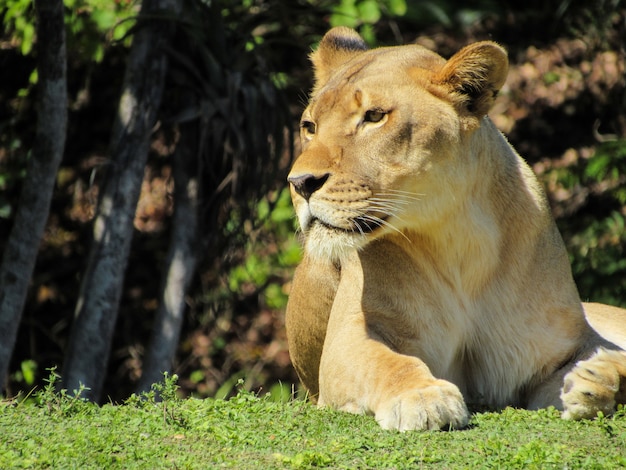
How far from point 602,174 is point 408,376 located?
558 cm

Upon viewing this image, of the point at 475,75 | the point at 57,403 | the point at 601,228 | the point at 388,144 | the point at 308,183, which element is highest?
the point at 475,75

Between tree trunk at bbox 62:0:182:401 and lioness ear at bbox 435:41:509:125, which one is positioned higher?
lioness ear at bbox 435:41:509:125

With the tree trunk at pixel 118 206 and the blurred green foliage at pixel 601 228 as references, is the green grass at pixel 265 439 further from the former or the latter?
the blurred green foliage at pixel 601 228

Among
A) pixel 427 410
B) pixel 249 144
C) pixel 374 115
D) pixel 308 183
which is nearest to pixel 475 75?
pixel 374 115

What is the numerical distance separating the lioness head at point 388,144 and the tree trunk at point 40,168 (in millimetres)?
1885

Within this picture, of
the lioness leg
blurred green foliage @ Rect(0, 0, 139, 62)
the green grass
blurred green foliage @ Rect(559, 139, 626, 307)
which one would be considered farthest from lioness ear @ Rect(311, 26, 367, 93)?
blurred green foliage @ Rect(559, 139, 626, 307)

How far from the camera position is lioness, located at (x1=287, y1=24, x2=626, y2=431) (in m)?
3.79

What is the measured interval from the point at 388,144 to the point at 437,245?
1.77 ft

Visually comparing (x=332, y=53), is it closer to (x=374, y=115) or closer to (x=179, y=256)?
(x=374, y=115)

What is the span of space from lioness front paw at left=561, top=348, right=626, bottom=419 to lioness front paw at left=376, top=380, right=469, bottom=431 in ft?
1.58

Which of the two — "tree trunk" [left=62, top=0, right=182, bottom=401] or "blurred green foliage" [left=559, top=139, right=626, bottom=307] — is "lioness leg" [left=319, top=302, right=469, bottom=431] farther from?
"blurred green foliage" [left=559, top=139, right=626, bottom=307]

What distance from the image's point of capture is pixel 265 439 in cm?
327

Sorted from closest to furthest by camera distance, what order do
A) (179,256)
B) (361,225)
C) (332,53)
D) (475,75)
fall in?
(361,225) < (475,75) < (332,53) < (179,256)

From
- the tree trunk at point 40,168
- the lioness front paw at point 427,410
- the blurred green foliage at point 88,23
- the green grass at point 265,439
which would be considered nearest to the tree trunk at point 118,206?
the blurred green foliage at point 88,23
